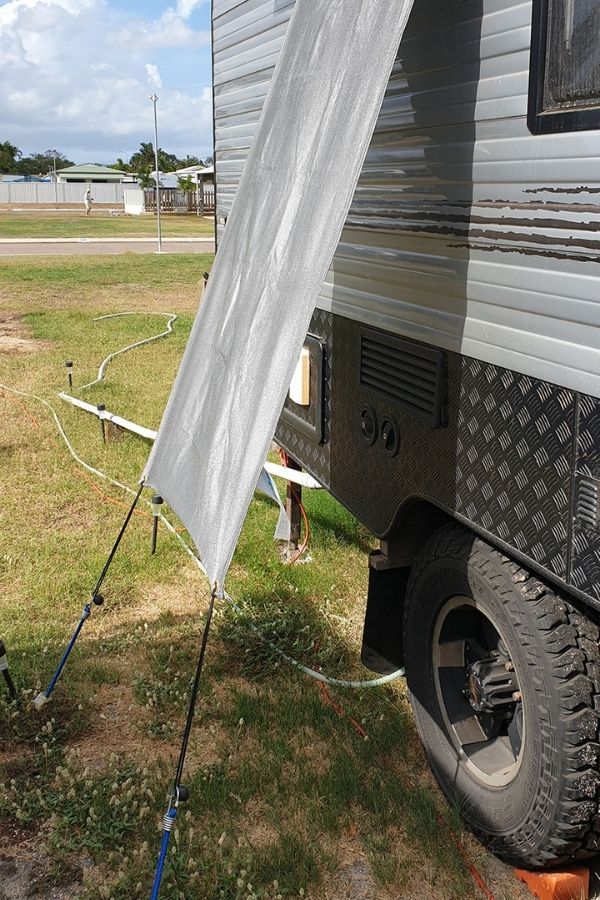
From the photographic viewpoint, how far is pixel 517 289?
2.15 metres

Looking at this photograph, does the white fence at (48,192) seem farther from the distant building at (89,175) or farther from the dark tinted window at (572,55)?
the dark tinted window at (572,55)

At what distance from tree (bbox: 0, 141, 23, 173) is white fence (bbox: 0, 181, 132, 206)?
36244mm

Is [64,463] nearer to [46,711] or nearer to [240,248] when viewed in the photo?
[46,711]

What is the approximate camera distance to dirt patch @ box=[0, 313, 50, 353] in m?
10.3

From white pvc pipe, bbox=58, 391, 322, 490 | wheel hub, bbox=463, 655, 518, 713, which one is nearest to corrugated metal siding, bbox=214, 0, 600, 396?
wheel hub, bbox=463, 655, 518, 713

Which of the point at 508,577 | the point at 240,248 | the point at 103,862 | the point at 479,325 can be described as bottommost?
the point at 103,862

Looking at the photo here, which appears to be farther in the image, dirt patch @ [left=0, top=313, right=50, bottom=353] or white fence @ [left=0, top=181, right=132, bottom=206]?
white fence @ [left=0, top=181, right=132, bottom=206]

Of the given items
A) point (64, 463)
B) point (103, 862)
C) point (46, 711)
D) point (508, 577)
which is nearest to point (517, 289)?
point (508, 577)

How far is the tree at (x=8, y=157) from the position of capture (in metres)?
99.2

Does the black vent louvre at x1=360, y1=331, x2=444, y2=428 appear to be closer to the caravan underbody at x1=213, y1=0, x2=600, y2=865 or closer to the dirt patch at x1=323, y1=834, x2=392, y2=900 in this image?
the caravan underbody at x1=213, y1=0, x2=600, y2=865

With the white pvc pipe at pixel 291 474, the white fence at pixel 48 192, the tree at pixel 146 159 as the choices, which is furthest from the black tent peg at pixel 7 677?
the tree at pixel 146 159

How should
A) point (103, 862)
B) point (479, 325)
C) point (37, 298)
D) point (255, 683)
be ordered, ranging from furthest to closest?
point (37, 298) → point (255, 683) → point (103, 862) → point (479, 325)

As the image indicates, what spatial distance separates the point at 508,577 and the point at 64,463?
4487 millimetres

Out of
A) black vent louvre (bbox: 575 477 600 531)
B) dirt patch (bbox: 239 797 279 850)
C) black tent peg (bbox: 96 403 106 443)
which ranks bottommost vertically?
dirt patch (bbox: 239 797 279 850)
